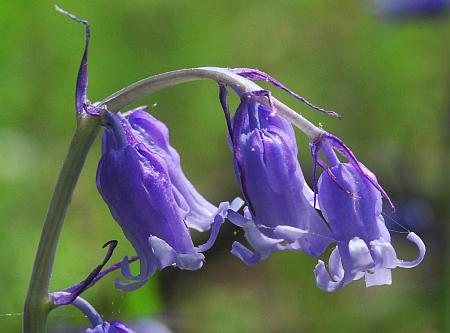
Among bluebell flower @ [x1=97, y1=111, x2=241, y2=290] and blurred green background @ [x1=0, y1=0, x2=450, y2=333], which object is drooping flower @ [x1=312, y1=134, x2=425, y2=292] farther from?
blurred green background @ [x1=0, y1=0, x2=450, y2=333]

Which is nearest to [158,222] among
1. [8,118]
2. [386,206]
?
[386,206]

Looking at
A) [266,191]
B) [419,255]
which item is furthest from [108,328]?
[419,255]

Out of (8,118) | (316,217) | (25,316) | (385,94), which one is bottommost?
(385,94)

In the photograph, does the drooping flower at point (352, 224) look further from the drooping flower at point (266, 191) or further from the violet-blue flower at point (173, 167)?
the violet-blue flower at point (173, 167)

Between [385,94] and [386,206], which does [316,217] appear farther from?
[385,94]

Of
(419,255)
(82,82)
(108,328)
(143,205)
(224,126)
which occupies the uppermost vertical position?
(82,82)

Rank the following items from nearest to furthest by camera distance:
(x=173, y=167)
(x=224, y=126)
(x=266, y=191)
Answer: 1. (x=266, y=191)
2. (x=173, y=167)
3. (x=224, y=126)

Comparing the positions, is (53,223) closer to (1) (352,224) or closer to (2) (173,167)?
(2) (173,167)
